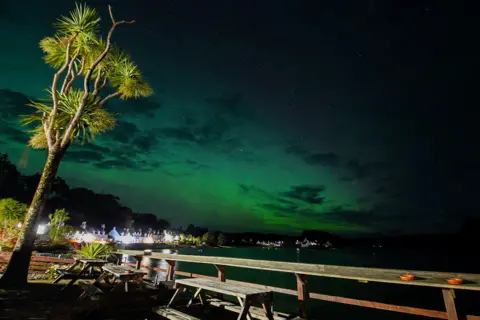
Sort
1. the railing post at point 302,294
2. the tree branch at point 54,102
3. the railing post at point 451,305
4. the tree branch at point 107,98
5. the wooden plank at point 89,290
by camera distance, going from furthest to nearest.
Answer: the tree branch at point 107,98, the tree branch at point 54,102, the wooden plank at point 89,290, the railing post at point 302,294, the railing post at point 451,305

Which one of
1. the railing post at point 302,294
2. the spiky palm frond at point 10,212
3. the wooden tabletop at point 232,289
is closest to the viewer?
the wooden tabletop at point 232,289

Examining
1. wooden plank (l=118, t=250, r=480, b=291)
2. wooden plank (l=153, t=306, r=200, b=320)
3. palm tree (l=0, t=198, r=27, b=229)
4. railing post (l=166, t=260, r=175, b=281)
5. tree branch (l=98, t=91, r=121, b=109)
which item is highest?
tree branch (l=98, t=91, r=121, b=109)

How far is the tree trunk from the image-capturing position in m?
7.75

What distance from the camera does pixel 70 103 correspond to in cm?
964

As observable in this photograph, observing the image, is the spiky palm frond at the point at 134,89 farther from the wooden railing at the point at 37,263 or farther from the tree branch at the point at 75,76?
the wooden railing at the point at 37,263

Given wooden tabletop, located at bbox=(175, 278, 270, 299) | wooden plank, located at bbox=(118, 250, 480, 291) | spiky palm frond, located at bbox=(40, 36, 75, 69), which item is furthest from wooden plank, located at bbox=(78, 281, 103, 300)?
spiky palm frond, located at bbox=(40, 36, 75, 69)

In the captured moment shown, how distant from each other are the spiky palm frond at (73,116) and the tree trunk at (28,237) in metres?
1.26

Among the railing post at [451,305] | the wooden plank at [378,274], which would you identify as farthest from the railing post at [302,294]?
the railing post at [451,305]

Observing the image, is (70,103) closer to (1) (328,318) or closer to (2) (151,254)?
(2) (151,254)

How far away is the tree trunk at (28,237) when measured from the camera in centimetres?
775

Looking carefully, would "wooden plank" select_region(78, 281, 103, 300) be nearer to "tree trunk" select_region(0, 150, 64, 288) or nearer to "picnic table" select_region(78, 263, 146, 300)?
"picnic table" select_region(78, 263, 146, 300)

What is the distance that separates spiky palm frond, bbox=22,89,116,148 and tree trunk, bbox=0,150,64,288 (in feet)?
4.13

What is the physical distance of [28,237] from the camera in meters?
8.17

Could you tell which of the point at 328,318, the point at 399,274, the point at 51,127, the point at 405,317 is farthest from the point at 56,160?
the point at 405,317
